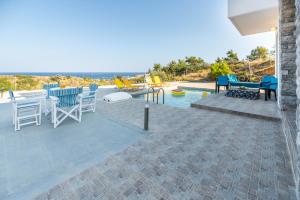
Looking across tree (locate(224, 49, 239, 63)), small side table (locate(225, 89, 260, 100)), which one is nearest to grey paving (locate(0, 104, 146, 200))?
small side table (locate(225, 89, 260, 100))

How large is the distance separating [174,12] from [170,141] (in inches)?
591

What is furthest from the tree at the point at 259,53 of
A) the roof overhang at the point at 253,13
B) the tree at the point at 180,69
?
the roof overhang at the point at 253,13

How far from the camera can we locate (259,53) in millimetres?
25281

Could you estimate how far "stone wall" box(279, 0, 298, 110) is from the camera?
3.85 meters

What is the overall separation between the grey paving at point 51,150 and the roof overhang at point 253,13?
5.82 m

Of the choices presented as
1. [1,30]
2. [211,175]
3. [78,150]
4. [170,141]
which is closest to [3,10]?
[1,30]

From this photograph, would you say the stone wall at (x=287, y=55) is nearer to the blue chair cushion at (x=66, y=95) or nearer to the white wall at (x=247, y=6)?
the white wall at (x=247, y=6)

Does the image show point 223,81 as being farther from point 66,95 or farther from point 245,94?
point 66,95

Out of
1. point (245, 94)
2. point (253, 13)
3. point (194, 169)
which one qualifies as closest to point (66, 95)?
point (194, 169)

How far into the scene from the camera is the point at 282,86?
4121 mm

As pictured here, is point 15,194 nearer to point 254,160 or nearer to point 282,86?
point 254,160

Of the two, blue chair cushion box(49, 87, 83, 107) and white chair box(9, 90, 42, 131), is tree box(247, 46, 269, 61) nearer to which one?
blue chair cushion box(49, 87, 83, 107)

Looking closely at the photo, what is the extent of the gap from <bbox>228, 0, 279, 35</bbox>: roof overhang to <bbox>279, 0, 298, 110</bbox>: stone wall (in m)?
1.51

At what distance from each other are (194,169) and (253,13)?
6.23 m
